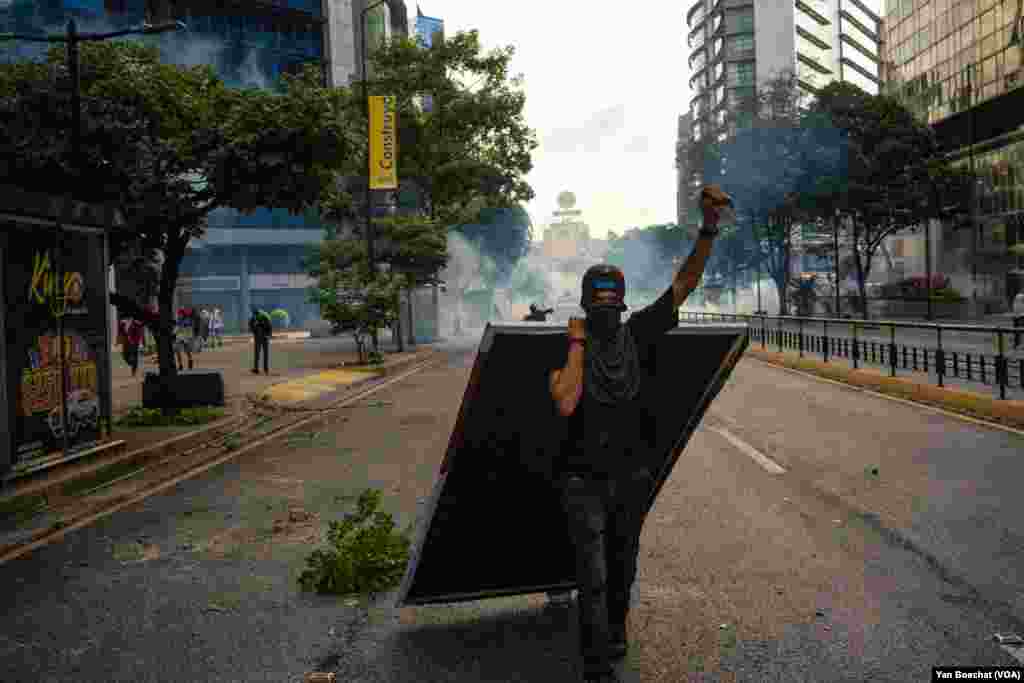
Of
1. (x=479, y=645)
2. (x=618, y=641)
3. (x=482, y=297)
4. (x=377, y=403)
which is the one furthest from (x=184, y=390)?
(x=482, y=297)

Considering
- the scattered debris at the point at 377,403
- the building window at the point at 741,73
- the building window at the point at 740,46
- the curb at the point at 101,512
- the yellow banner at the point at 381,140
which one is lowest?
the curb at the point at 101,512

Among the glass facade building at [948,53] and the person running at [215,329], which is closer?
the person running at [215,329]

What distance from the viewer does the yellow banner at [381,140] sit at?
28484 millimetres

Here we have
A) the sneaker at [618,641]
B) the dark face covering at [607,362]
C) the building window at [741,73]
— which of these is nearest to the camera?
the dark face covering at [607,362]

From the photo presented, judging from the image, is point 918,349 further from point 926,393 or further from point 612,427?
point 612,427

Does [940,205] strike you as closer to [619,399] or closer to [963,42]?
[963,42]

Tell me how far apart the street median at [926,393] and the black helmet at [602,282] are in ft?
31.2

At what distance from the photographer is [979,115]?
55.3 metres

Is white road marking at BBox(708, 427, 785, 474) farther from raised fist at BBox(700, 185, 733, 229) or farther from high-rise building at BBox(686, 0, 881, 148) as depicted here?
high-rise building at BBox(686, 0, 881, 148)

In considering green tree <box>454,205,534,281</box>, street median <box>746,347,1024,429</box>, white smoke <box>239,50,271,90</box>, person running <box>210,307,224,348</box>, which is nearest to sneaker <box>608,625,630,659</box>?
street median <box>746,347,1024,429</box>

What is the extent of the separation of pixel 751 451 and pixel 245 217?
53148mm

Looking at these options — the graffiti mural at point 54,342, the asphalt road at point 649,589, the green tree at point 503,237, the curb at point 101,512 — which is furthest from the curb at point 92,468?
the green tree at point 503,237

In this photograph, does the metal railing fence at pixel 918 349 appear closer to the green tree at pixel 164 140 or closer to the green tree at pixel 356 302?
the green tree at pixel 164 140

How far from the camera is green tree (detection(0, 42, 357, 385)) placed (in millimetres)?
12656
